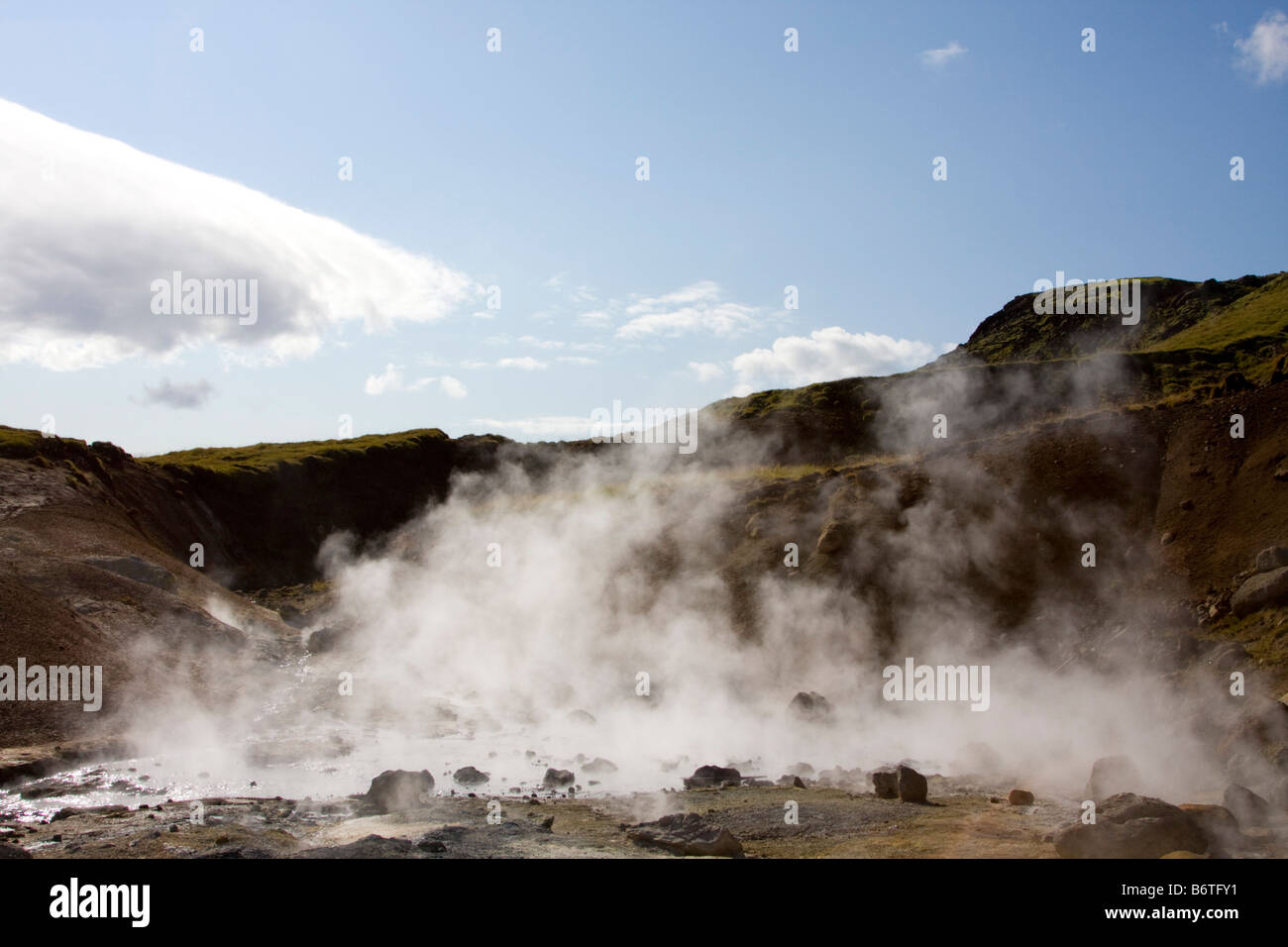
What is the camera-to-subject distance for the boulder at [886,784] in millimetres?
14312

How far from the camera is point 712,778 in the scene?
51.9 ft

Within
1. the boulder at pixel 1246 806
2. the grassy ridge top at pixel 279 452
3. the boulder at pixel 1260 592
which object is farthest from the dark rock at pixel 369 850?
the grassy ridge top at pixel 279 452

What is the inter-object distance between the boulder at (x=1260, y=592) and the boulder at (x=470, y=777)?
48.8 feet

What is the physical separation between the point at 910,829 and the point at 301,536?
40.7 metres

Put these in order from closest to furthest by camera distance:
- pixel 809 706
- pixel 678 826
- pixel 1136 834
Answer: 1. pixel 1136 834
2. pixel 678 826
3. pixel 809 706

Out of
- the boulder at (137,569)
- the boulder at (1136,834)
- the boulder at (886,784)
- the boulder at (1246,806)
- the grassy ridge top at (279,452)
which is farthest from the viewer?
the grassy ridge top at (279,452)

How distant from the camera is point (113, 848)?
11898mm

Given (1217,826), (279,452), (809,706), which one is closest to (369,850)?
(1217,826)

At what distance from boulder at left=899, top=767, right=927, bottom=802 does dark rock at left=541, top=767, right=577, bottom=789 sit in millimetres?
5616

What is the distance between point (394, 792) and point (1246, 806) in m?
11.6

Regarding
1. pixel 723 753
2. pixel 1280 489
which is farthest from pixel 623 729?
pixel 1280 489

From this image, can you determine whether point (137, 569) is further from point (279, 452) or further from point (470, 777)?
point (279, 452)

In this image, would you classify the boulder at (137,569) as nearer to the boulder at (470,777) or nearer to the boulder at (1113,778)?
the boulder at (470,777)
